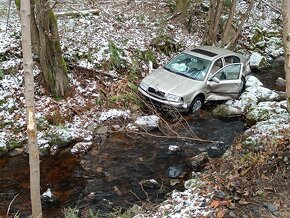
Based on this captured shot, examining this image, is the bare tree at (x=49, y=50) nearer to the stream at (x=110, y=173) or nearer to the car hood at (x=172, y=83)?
the stream at (x=110, y=173)

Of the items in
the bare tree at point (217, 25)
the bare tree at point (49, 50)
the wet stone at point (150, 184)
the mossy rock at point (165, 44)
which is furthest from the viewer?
the bare tree at point (217, 25)

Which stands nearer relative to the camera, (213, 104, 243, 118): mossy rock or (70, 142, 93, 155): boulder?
(70, 142, 93, 155): boulder

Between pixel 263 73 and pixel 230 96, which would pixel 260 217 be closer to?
pixel 230 96

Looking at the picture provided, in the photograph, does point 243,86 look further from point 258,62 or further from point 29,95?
point 29,95

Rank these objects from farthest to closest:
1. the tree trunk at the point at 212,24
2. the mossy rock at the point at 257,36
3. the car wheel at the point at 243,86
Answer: the mossy rock at the point at 257,36 < the tree trunk at the point at 212,24 < the car wheel at the point at 243,86

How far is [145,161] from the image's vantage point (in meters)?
Result: 9.20

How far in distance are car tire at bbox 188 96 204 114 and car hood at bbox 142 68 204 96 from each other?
373 millimetres

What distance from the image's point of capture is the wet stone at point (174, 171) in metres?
8.63

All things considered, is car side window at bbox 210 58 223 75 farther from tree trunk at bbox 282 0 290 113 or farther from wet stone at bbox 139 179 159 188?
tree trunk at bbox 282 0 290 113

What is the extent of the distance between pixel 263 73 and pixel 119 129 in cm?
793

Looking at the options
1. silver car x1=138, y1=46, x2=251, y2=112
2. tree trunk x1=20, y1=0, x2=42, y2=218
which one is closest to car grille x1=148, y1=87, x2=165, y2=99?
silver car x1=138, y1=46, x2=251, y2=112

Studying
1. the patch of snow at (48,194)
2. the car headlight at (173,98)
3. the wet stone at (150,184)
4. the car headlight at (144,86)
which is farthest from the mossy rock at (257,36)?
the patch of snow at (48,194)

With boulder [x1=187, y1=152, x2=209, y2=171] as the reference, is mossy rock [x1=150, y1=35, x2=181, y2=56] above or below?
above

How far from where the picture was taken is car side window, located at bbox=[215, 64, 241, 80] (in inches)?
472
